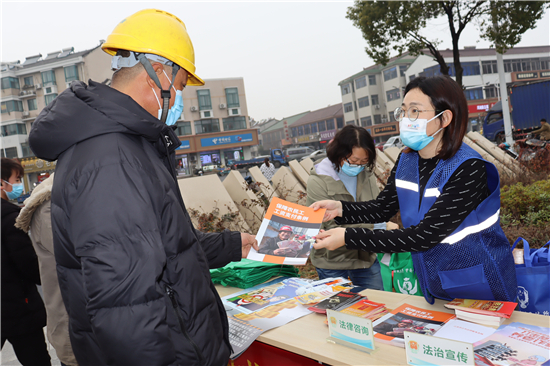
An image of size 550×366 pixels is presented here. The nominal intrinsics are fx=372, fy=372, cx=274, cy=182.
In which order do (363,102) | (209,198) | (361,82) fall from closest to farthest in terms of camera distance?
(209,198), (361,82), (363,102)

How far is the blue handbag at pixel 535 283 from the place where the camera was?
1.91 metres

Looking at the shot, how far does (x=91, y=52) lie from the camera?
37.6 metres

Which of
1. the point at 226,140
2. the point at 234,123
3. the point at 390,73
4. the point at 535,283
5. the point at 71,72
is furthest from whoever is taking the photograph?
the point at 390,73

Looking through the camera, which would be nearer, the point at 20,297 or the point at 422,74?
the point at 20,297

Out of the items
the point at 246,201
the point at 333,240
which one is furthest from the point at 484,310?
the point at 246,201

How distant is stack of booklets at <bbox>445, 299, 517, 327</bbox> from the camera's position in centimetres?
162

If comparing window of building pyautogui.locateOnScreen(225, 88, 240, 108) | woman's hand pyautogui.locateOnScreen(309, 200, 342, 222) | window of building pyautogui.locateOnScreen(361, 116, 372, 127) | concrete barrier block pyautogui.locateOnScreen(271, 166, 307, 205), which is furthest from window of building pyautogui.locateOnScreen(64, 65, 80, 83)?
woman's hand pyautogui.locateOnScreen(309, 200, 342, 222)

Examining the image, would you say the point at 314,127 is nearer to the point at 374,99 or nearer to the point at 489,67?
the point at 374,99

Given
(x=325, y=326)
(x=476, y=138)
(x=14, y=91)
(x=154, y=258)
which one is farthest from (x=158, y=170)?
(x=14, y=91)

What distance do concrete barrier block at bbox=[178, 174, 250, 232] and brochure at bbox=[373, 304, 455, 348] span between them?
4.23m

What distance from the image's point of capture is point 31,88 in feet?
132

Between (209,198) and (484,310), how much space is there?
4.84m

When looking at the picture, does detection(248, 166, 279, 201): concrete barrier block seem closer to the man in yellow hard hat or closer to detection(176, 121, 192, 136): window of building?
the man in yellow hard hat

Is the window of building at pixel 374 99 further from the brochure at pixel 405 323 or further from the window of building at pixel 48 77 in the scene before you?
the brochure at pixel 405 323
